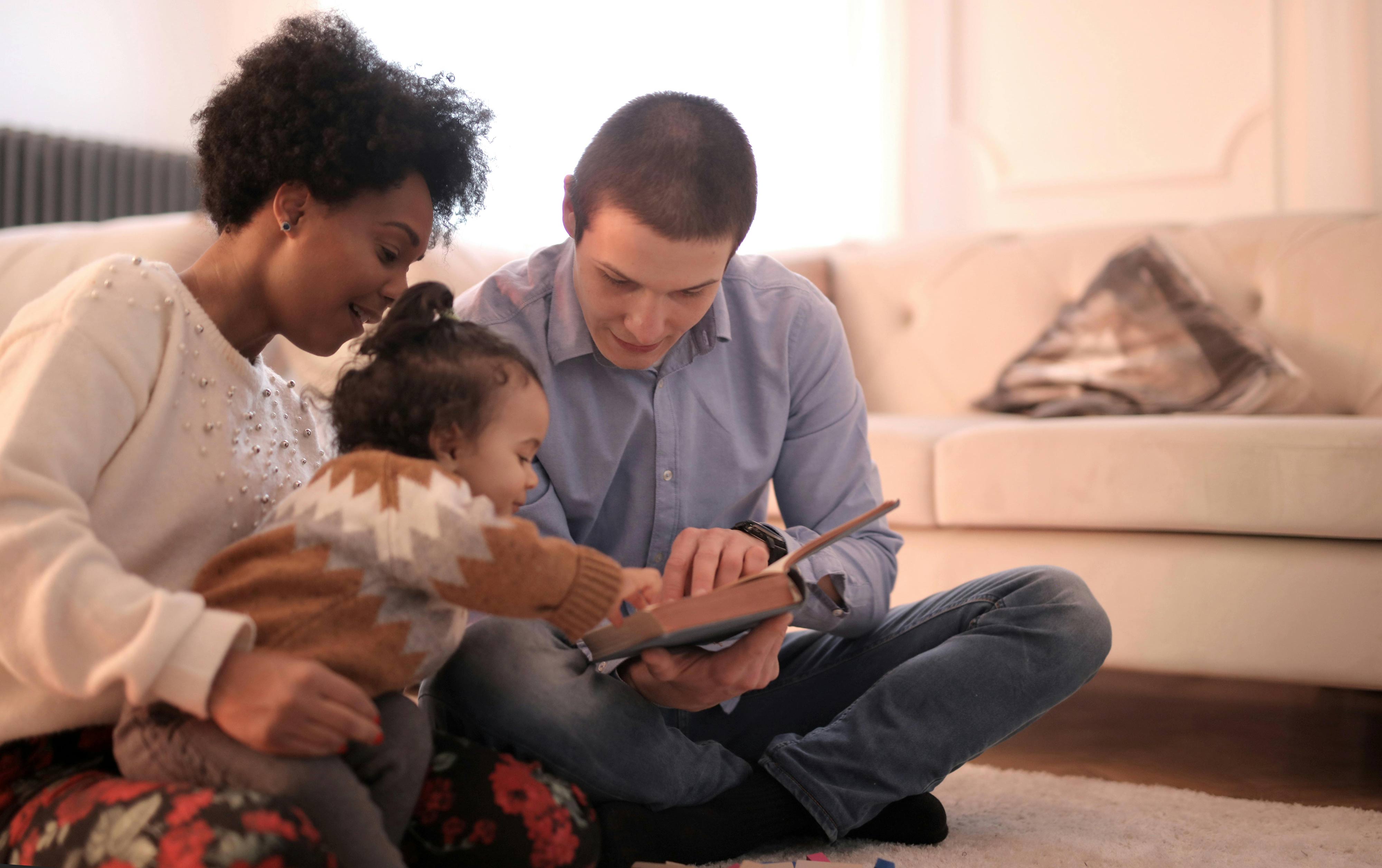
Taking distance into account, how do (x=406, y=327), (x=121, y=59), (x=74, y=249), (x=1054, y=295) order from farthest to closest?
(x=121, y=59) → (x=1054, y=295) → (x=74, y=249) → (x=406, y=327)

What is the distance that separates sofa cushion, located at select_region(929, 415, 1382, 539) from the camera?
1.54 meters

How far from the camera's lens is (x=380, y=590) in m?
0.77

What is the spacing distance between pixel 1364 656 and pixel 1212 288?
0.91 m

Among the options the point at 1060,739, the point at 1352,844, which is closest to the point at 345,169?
the point at 1352,844

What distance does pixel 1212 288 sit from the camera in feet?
7.09

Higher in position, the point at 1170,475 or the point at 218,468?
the point at 218,468

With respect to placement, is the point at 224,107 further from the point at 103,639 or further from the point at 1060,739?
the point at 1060,739

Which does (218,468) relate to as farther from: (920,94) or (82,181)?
(82,181)

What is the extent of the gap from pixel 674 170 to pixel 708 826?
64 cm

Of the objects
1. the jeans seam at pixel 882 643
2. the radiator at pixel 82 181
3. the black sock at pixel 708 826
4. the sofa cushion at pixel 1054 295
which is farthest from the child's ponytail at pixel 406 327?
the radiator at pixel 82 181

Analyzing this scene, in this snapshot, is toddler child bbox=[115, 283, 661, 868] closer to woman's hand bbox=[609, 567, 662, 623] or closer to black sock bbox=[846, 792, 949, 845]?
woman's hand bbox=[609, 567, 662, 623]

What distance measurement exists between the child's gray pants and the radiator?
150 inches

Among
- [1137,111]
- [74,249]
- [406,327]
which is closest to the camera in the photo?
[406,327]

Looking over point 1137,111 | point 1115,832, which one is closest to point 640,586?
point 1115,832
